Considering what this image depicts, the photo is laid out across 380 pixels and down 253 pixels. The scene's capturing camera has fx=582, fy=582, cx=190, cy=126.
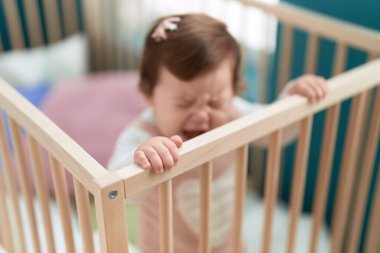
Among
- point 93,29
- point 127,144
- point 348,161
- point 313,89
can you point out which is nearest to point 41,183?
point 127,144

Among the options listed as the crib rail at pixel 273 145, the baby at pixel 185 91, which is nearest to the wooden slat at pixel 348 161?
the crib rail at pixel 273 145

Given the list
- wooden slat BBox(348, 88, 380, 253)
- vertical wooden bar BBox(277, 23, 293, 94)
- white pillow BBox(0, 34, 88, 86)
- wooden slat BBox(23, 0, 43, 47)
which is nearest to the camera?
wooden slat BBox(348, 88, 380, 253)

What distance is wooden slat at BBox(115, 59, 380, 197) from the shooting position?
0.69m

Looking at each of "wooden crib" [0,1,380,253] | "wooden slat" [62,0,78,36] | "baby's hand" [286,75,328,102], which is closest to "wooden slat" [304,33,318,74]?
"wooden crib" [0,1,380,253]

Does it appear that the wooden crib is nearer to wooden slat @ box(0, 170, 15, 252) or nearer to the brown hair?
wooden slat @ box(0, 170, 15, 252)

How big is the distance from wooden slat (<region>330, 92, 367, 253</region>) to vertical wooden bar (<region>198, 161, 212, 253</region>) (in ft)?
1.09

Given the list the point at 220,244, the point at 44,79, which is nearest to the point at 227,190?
the point at 220,244

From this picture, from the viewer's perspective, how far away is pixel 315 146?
4.82 ft

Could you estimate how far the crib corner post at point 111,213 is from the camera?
25.5 inches

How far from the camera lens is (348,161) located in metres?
1.03

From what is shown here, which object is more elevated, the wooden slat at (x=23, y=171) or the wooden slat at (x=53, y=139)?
the wooden slat at (x=53, y=139)

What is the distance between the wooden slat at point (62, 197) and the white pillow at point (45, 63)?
1156 millimetres

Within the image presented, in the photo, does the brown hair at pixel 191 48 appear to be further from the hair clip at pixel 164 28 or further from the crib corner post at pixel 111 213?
the crib corner post at pixel 111 213

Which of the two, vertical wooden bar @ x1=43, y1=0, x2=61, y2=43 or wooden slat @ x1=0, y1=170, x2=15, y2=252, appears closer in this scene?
wooden slat @ x1=0, y1=170, x2=15, y2=252
